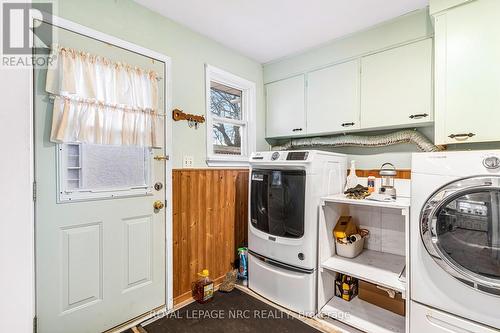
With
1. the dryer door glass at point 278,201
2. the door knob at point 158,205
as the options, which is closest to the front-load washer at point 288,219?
the dryer door glass at point 278,201

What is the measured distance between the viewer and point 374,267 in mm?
2000

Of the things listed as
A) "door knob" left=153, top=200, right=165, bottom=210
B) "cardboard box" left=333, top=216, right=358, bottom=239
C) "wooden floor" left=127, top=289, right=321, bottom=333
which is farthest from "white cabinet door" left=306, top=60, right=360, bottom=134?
"wooden floor" left=127, top=289, right=321, bottom=333

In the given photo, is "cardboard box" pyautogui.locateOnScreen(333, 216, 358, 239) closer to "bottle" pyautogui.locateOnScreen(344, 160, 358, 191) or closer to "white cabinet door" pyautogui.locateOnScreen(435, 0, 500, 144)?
"bottle" pyautogui.locateOnScreen(344, 160, 358, 191)

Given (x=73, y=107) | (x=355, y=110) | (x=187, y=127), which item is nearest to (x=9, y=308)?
(x=73, y=107)

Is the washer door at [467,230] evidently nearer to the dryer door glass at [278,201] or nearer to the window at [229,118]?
the dryer door glass at [278,201]

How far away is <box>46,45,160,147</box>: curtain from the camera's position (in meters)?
1.55

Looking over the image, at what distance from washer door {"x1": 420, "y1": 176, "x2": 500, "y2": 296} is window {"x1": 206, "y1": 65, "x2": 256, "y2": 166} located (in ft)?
6.01

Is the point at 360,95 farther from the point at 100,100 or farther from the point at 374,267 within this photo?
the point at 100,100

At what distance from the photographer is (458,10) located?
1.71 metres

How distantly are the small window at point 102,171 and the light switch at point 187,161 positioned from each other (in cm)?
33

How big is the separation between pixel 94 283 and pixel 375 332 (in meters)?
2.06

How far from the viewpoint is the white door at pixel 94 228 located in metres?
1.55

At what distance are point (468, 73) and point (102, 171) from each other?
8.62ft

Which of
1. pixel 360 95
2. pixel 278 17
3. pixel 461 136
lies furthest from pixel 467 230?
pixel 278 17
